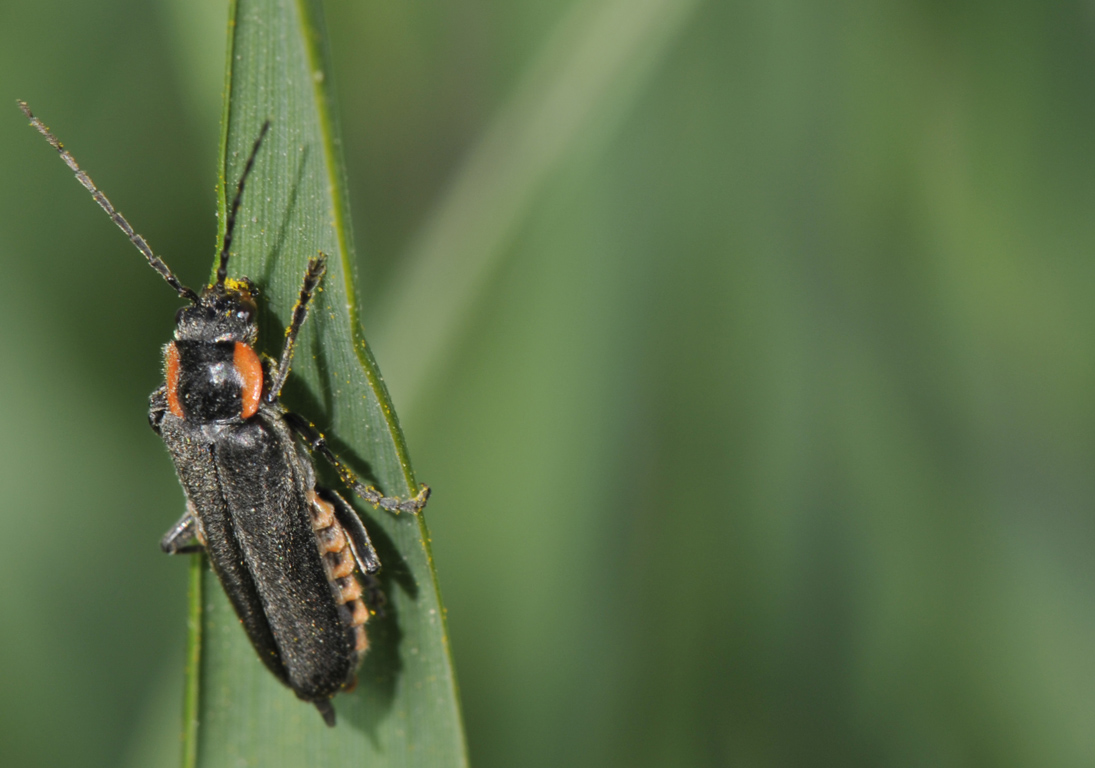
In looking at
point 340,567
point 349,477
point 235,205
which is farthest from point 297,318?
point 340,567

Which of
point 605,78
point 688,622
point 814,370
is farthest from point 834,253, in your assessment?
point 688,622

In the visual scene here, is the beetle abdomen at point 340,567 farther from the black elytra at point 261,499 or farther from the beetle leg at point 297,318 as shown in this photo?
the beetle leg at point 297,318

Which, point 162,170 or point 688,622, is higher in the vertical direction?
point 162,170

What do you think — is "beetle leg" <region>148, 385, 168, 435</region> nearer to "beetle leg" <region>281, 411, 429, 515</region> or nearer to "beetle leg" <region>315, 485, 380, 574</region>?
"beetle leg" <region>281, 411, 429, 515</region>

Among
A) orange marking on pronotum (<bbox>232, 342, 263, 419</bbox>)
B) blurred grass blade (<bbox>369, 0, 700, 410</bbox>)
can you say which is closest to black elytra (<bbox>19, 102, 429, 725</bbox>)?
orange marking on pronotum (<bbox>232, 342, 263, 419</bbox>)

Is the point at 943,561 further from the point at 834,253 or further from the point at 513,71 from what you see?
the point at 513,71

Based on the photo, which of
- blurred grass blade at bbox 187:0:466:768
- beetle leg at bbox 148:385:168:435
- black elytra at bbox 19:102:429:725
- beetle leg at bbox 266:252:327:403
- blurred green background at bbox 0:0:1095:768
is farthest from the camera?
blurred green background at bbox 0:0:1095:768

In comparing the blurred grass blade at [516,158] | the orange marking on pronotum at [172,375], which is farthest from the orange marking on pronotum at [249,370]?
the blurred grass blade at [516,158]
